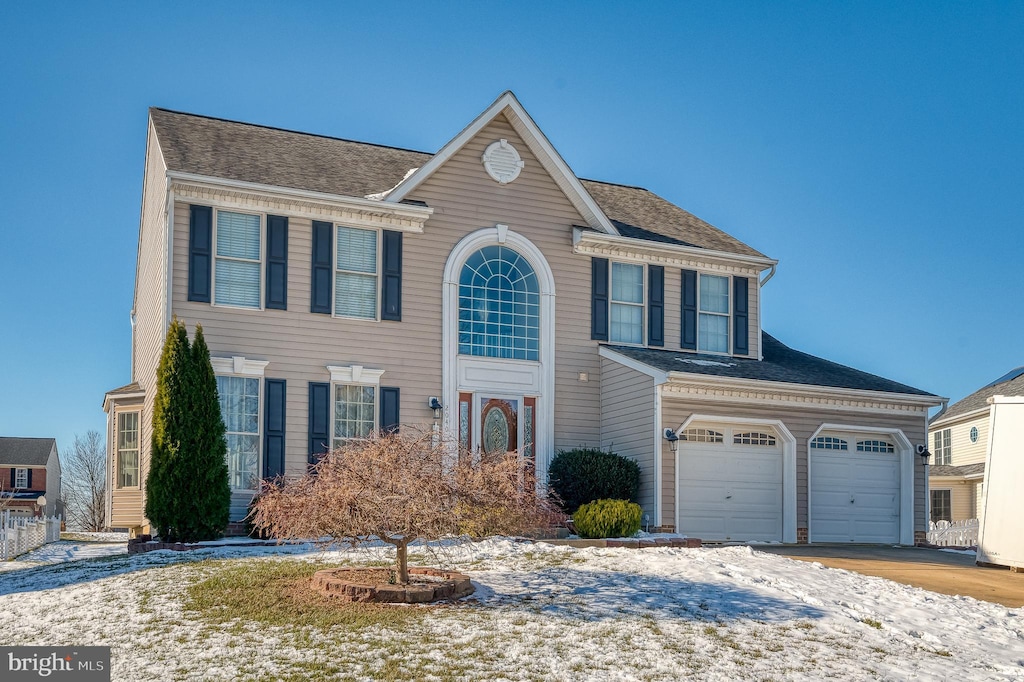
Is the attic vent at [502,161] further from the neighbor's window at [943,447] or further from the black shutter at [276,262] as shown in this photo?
the neighbor's window at [943,447]

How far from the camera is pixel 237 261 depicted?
18891mm

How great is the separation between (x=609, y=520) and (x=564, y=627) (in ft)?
21.6

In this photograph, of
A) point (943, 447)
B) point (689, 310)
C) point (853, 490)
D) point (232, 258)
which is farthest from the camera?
point (943, 447)

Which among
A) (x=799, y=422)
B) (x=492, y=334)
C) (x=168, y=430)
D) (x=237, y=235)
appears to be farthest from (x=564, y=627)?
(x=799, y=422)

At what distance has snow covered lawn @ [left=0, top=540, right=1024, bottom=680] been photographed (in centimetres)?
953

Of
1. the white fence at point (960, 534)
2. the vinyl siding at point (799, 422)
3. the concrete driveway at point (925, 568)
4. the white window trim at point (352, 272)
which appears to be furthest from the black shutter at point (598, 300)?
the white fence at point (960, 534)

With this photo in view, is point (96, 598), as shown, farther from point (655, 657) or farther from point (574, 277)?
point (574, 277)

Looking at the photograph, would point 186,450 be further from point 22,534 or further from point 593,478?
point 593,478

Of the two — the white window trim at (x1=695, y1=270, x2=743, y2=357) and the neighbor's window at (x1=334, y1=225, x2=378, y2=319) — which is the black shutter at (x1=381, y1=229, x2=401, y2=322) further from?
the white window trim at (x1=695, y1=270, x2=743, y2=357)

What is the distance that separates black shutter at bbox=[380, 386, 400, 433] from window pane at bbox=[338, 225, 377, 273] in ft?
7.37

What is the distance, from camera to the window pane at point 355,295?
19.6 meters

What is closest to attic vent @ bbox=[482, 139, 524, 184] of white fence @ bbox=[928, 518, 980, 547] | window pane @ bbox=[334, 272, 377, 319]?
window pane @ bbox=[334, 272, 377, 319]

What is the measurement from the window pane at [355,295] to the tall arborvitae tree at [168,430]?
324 cm

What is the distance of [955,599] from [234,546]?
10235mm
